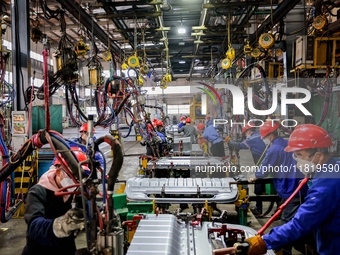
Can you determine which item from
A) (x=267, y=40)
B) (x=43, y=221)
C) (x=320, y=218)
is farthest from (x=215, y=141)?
(x=43, y=221)

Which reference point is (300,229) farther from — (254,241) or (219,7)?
(219,7)

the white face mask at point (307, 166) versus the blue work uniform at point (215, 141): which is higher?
the white face mask at point (307, 166)

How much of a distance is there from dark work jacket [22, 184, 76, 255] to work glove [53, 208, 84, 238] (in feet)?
0.47

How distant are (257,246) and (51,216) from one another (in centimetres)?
148

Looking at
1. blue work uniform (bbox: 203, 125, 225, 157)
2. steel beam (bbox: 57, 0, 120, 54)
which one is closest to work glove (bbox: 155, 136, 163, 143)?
blue work uniform (bbox: 203, 125, 225, 157)

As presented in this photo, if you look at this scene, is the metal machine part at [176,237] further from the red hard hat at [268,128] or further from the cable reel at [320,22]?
the cable reel at [320,22]

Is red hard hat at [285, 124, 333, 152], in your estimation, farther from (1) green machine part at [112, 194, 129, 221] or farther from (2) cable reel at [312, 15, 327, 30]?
(2) cable reel at [312, 15, 327, 30]

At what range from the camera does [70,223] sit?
1.53 m

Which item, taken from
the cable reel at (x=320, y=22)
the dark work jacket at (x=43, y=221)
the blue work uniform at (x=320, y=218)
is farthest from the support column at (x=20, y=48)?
the cable reel at (x=320, y=22)

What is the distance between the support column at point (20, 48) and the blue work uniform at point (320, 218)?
409 centimetres

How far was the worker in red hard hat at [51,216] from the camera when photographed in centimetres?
156

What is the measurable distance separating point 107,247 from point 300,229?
4.80 ft

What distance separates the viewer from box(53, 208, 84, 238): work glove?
59.5 inches

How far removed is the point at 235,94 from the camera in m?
5.96
